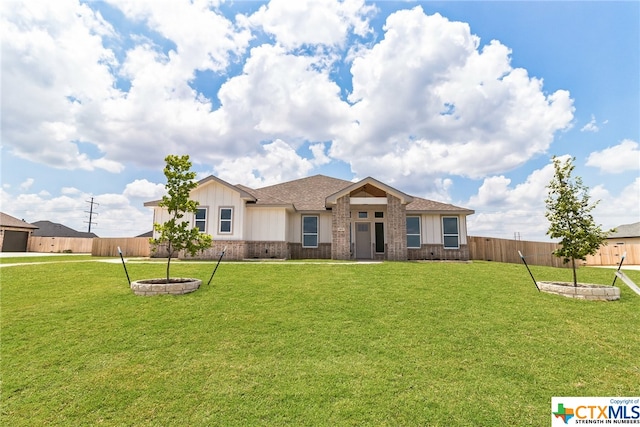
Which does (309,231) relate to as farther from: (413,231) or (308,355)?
(308,355)

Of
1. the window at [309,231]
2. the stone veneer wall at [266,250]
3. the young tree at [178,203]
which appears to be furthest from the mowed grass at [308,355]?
the window at [309,231]

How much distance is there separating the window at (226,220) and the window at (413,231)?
36.6 feet

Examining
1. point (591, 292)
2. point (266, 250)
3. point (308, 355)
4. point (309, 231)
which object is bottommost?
point (308, 355)

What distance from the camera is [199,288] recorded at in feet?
33.1

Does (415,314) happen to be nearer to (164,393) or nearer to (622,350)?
(622,350)

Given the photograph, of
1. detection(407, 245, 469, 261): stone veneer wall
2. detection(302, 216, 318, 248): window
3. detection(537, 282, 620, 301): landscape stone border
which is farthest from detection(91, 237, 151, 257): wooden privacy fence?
detection(537, 282, 620, 301): landscape stone border

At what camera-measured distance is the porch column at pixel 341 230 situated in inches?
749

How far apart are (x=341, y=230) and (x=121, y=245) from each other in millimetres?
17676

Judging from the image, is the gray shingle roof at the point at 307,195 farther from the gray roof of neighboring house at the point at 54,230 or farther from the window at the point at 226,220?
the gray roof of neighboring house at the point at 54,230

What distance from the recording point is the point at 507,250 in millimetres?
22016

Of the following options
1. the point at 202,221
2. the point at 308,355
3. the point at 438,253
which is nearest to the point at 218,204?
the point at 202,221

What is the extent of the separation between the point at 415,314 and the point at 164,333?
18.7 ft

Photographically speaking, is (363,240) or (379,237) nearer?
(379,237)

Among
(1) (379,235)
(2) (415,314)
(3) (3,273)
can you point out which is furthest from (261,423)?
(1) (379,235)
